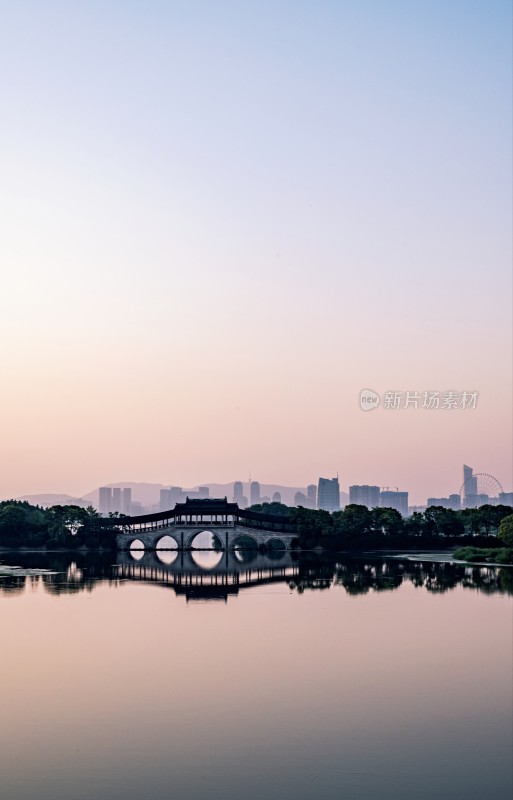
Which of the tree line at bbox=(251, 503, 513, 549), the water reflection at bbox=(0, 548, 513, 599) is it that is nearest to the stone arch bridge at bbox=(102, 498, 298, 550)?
the tree line at bbox=(251, 503, 513, 549)

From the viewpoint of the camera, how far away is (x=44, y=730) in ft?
80.0

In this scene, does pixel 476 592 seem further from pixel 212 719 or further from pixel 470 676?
pixel 212 719

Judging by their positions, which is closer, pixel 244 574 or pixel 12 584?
pixel 12 584

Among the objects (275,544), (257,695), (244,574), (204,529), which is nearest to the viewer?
(257,695)

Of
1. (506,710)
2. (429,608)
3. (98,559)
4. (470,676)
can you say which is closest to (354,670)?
(470,676)

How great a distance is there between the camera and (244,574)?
76.8 meters

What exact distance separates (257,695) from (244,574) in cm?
4825

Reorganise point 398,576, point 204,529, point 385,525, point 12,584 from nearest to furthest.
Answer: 1. point 12,584
2. point 398,576
3. point 385,525
4. point 204,529

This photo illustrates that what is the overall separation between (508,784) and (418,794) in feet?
8.22

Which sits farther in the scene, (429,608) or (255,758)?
(429,608)

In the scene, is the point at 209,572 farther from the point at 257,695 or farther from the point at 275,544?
the point at 257,695

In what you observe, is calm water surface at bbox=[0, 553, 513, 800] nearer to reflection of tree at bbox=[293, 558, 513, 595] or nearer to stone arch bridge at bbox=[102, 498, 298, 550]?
reflection of tree at bbox=[293, 558, 513, 595]

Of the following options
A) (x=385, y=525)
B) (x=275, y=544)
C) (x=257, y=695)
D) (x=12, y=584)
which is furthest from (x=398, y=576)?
(x=275, y=544)

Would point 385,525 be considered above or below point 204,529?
above
